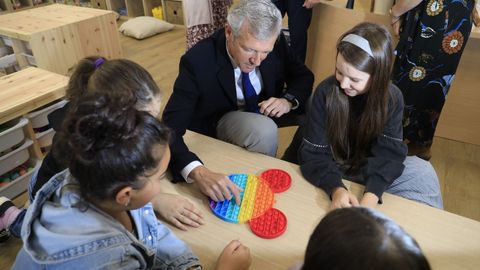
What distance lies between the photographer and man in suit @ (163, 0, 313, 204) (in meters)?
1.03

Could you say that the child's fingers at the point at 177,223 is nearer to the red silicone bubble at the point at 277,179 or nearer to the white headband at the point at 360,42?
the red silicone bubble at the point at 277,179

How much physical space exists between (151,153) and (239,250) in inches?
11.3

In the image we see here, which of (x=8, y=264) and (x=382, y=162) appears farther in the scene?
(x=8, y=264)

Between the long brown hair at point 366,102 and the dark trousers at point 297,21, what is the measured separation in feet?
3.42

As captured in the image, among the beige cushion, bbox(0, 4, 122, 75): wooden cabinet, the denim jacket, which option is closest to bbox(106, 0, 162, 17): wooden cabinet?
the beige cushion

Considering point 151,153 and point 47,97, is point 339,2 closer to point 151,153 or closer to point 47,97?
point 47,97

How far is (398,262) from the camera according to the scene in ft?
1.36

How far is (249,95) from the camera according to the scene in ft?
4.53

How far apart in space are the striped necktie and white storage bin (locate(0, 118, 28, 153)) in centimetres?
96

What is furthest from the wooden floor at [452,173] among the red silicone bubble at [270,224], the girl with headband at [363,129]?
the red silicone bubble at [270,224]

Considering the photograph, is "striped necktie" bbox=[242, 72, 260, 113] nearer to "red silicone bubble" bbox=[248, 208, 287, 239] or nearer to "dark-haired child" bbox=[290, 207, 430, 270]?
"red silicone bubble" bbox=[248, 208, 287, 239]

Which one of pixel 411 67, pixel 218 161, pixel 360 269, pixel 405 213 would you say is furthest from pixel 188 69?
pixel 411 67

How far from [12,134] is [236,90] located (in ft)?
3.18

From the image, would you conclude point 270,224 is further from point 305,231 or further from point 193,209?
point 193,209
